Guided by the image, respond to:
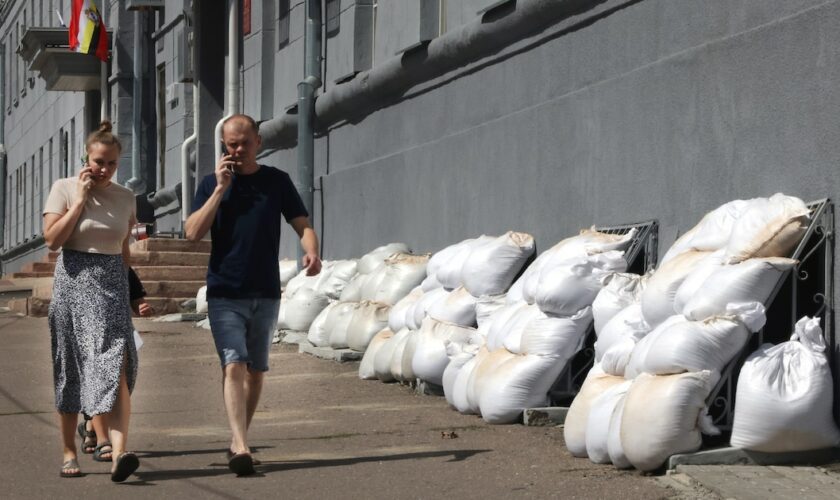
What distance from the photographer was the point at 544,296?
8.86m

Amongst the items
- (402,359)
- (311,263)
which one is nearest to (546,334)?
(311,263)

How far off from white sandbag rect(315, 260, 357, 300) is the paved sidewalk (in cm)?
311

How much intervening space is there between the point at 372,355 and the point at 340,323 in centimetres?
190

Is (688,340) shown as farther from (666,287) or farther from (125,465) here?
(125,465)

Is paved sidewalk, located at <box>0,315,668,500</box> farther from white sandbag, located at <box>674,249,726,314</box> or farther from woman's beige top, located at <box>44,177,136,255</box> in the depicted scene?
woman's beige top, located at <box>44,177,136,255</box>

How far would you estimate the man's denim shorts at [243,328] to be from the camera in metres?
7.41

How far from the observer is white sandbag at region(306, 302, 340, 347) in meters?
14.1

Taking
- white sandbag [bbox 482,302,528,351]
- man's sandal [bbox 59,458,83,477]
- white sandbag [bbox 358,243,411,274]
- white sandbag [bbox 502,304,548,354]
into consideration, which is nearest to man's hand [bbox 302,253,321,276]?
man's sandal [bbox 59,458,83,477]

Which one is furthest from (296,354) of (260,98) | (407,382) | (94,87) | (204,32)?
(94,87)

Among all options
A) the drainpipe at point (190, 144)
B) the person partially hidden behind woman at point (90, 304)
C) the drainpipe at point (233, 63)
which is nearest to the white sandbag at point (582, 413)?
the person partially hidden behind woman at point (90, 304)

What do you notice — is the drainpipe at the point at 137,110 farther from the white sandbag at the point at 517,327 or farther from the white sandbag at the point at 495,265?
the white sandbag at the point at 517,327

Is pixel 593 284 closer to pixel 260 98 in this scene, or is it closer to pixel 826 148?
pixel 826 148

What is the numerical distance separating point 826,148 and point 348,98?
933 cm

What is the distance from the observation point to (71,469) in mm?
7270
